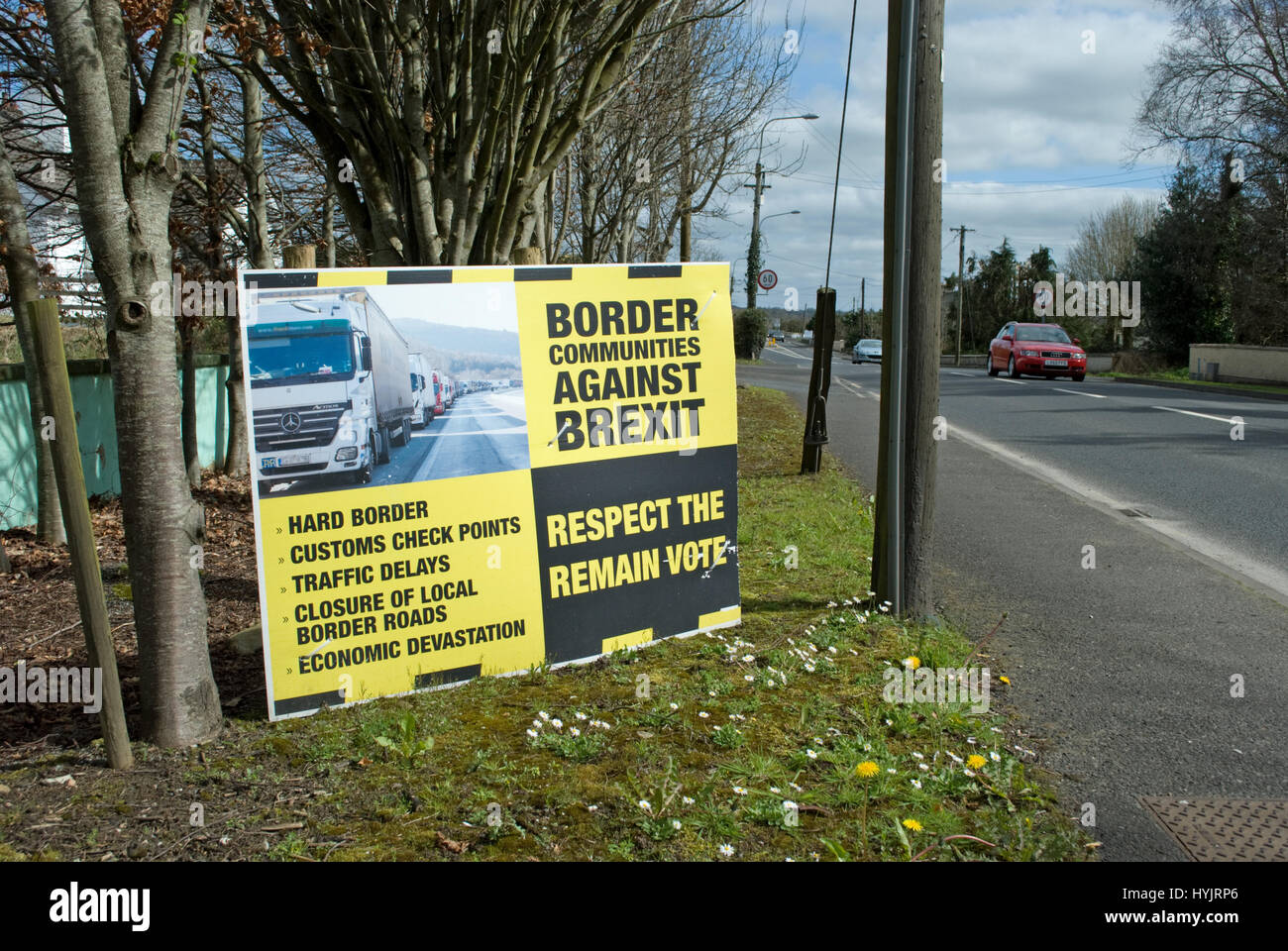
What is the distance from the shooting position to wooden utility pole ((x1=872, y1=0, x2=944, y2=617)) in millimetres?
5402

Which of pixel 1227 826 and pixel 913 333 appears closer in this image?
pixel 1227 826

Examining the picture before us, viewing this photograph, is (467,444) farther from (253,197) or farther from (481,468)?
(253,197)

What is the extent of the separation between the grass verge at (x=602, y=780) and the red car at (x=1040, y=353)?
25.5m

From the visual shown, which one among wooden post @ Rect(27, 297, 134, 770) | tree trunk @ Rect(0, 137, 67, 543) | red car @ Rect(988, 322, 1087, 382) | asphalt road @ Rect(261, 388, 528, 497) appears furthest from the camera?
red car @ Rect(988, 322, 1087, 382)

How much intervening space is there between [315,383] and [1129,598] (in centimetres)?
485

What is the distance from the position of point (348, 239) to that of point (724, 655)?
15045 mm

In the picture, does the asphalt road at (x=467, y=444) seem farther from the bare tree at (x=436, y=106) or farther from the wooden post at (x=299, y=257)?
the bare tree at (x=436, y=106)

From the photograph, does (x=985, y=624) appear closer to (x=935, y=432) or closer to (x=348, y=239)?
(x=935, y=432)

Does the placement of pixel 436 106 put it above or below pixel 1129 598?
above

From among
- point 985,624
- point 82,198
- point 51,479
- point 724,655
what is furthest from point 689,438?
point 51,479

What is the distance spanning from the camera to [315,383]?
164 inches

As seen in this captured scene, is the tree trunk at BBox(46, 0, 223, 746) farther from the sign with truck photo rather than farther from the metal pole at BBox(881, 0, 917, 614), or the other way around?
the metal pole at BBox(881, 0, 917, 614)

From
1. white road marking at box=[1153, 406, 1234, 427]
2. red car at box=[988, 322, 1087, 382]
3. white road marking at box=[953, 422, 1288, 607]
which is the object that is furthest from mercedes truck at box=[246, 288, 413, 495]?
red car at box=[988, 322, 1087, 382]

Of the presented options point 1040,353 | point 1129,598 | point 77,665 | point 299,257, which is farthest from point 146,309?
point 1040,353
